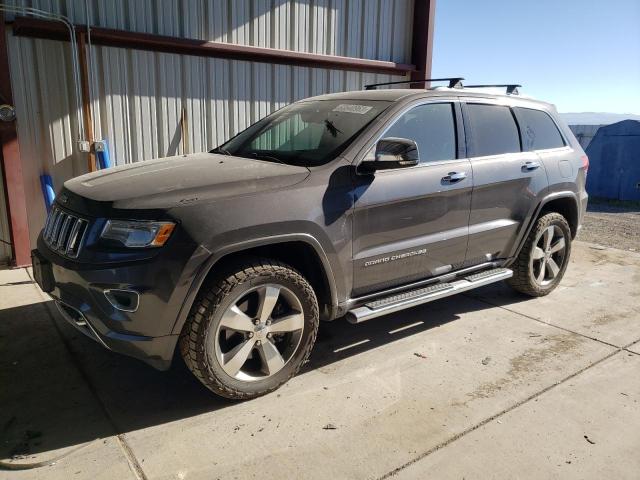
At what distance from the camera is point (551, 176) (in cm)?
472

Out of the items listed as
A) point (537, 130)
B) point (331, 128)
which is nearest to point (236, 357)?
point (331, 128)

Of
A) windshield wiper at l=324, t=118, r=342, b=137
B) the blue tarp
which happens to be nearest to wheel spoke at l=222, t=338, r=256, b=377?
windshield wiper at l=324, t=118, r=342, b=137

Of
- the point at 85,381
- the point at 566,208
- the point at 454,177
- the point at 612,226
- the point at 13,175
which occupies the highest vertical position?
the point at 454,177

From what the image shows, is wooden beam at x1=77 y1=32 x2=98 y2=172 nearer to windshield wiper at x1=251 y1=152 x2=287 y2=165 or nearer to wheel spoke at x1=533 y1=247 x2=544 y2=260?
windshield wiper at x1=251 y1=152 x2=287 y2=165

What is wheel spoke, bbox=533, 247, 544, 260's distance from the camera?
190 inches

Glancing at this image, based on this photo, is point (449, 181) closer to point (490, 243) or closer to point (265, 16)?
point (490, 243)

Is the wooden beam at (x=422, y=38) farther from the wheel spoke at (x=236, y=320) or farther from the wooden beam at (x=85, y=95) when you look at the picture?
the wheel spoke at (x=236, y=320)

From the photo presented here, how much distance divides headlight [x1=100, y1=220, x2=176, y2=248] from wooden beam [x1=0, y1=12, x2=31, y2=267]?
3.46m

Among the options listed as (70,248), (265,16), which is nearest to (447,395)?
(70,248)

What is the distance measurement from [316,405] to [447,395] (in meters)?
0.82

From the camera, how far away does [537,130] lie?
479 centimetres

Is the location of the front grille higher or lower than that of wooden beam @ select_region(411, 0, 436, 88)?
lower

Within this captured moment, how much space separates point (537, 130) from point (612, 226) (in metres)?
5.59

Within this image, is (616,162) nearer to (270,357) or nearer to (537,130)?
(537,130)
